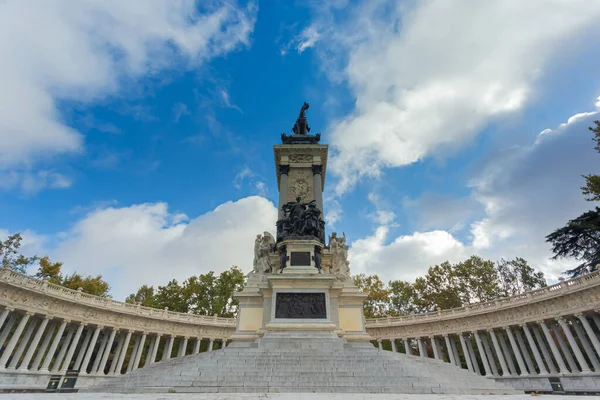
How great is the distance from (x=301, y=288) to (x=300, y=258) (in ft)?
6.51

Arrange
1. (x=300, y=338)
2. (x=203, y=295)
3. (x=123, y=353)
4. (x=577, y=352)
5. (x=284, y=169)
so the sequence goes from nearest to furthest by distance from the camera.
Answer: (x=300, y=338) → (x=577, y=352) → (x=284, y=169) → (x=123, y=353) → (x=203, y=295)

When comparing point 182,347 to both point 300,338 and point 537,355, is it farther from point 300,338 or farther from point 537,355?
point 537,355

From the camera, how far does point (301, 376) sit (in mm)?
9945

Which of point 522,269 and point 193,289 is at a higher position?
point 522,269

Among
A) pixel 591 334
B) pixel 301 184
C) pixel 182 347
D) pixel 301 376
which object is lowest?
pixel 301 376

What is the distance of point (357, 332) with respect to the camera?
1605 cm

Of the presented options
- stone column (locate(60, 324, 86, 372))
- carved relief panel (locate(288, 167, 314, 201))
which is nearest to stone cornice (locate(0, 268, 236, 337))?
stone column (locate(60, 324, 86, 372))

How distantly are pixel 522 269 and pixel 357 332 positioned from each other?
41893 millimetres

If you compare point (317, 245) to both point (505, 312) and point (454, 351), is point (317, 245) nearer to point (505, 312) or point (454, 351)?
point (505, 312)

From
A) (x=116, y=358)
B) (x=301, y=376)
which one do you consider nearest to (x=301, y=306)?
(x=301, y=376)

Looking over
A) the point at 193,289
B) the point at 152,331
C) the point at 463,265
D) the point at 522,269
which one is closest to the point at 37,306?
the point at 152,331

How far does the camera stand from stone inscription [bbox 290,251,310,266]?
1698 centimetres

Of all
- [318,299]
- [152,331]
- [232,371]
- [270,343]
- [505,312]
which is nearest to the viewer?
[232,371]

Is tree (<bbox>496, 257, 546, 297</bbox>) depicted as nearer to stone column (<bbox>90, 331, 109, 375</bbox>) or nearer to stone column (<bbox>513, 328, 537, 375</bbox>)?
stone column (<bbox>513, 328, 537, 375</bbox>)
